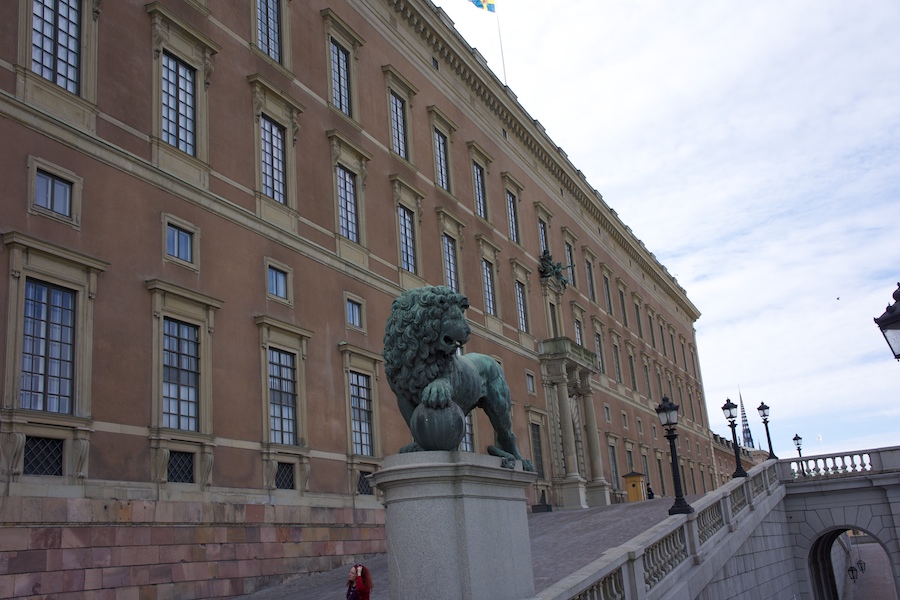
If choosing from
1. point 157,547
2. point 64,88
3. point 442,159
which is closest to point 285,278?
point 64,88

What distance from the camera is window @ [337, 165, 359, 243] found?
89.5 ft

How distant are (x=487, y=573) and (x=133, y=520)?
1115cm

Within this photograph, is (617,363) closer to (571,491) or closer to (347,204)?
(571,491)

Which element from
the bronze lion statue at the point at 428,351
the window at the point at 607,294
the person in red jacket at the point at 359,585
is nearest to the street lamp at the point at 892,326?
the bronze lion statue at the point at 428,351

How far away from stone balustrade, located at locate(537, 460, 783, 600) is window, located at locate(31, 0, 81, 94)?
13920 millimetres

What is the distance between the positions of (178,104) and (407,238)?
1130 cm

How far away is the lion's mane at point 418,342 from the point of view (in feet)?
29.2

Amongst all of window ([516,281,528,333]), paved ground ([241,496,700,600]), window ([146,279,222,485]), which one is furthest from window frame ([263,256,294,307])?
window ([516,281,528,333])

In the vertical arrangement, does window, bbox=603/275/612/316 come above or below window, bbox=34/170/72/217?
above

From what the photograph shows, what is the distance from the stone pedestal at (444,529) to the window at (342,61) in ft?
68.2

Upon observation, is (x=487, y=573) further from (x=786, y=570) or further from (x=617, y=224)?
(x=617, y=224)

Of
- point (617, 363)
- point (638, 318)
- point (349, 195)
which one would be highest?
point (638, 318)

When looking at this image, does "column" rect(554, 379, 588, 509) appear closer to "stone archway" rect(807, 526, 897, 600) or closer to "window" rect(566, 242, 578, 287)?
"window" rect(566, 242, 578, 287)

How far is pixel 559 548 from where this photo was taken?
70.4 feet
